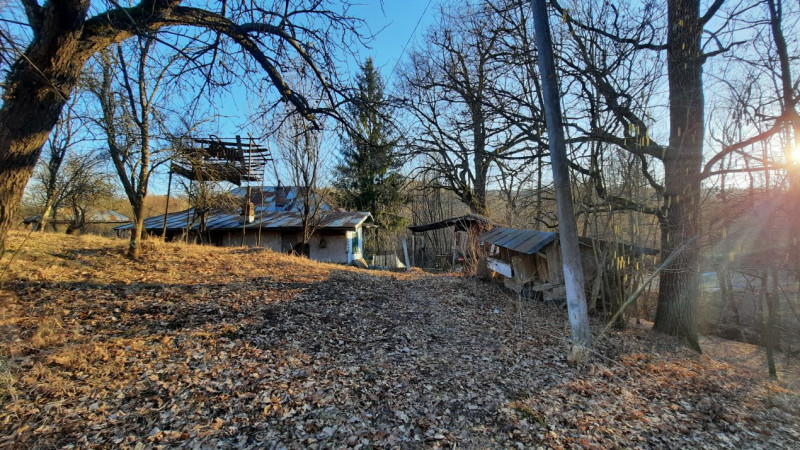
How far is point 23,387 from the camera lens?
264 centimetres

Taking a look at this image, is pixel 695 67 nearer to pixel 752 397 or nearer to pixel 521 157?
pixel 521 157

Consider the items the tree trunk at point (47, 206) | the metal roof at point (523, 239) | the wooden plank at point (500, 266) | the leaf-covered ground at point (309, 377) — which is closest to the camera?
the leaf-covered ground at point (309, 377)

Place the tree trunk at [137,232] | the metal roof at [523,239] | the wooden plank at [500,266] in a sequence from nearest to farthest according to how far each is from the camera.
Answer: the tree trunk at [137,232]
the metal roof at [523,239]
the wooden plank at [500,266]

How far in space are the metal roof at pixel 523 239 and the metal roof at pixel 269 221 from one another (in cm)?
1080

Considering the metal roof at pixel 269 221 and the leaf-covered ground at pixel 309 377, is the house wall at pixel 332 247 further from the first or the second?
the leaf-covered ground at pixel 309 377

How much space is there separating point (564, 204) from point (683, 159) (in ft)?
11.8

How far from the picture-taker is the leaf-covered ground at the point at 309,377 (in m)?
2.58

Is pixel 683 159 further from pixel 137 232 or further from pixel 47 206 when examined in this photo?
pixel 137 232

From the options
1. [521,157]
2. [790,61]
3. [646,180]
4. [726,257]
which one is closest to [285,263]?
[521,157]

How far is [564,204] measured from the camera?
4.61m

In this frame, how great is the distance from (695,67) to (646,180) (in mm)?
2178

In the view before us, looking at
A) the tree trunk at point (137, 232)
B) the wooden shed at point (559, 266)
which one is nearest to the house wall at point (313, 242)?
the tree trunk at point (137, 232)

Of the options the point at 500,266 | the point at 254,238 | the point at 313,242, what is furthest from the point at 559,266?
the point at 254,238

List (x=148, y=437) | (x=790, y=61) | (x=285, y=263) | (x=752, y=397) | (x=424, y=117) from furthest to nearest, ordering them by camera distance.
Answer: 1. (x=424, y=117)
2. (x=285, y=263)
3. (x=790, y=61)
4. (x=752, y=397)
5. (x=148, y=437)
